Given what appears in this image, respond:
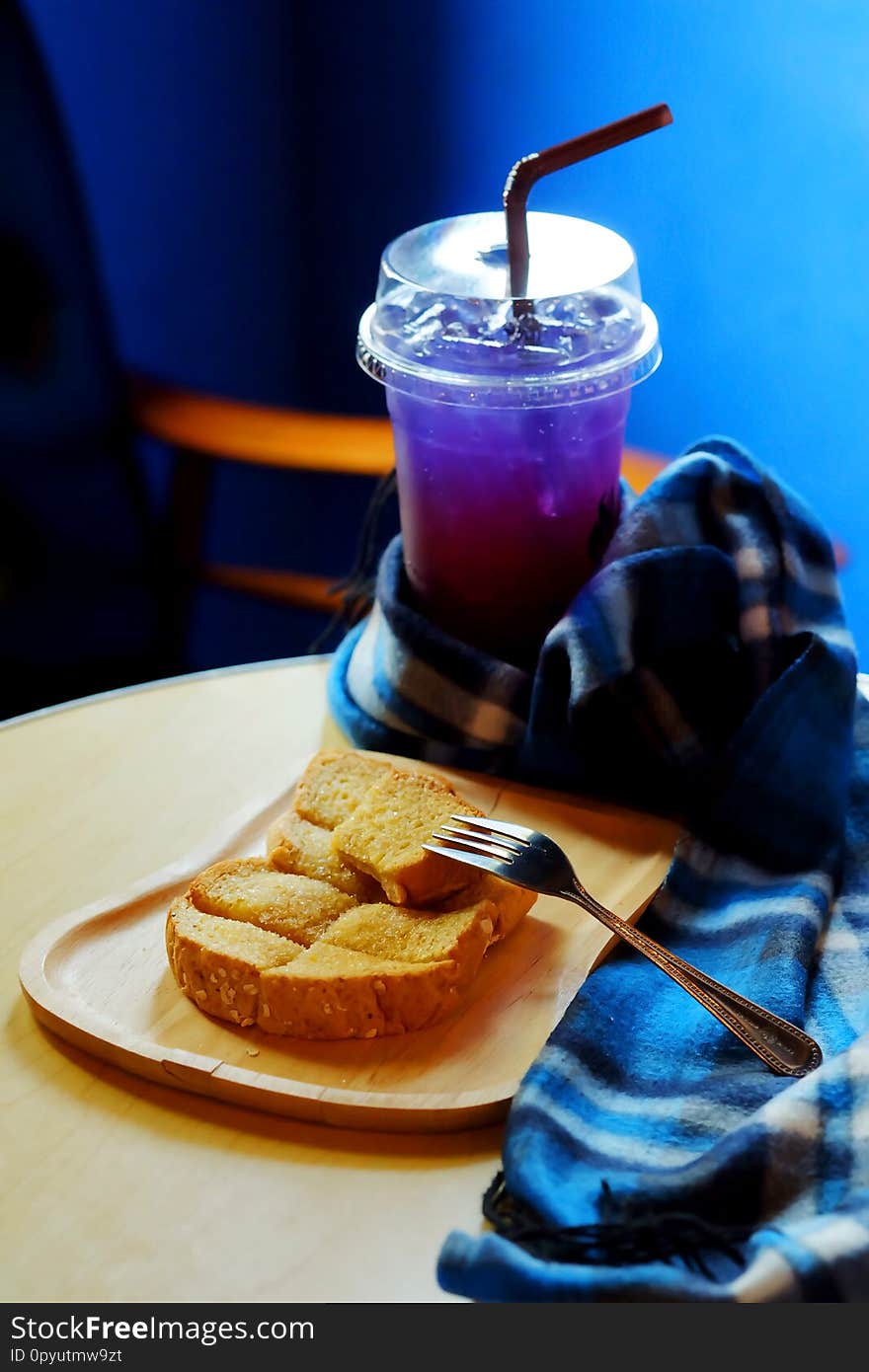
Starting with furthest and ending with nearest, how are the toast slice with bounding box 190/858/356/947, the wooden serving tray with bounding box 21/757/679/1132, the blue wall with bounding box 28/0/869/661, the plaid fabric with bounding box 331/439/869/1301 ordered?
1. the blue wall with bounding box 28/0/869/661
2. the toast slice with bounding box 190/858/356/947
3. the wooden serving tray with bounding box 21/757/679/1132
4. the plaid fabric with bounding box 331/439/869/1301

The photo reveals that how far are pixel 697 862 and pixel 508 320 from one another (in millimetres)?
444

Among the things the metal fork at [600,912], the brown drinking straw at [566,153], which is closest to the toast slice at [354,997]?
the metal fork at [600,912]

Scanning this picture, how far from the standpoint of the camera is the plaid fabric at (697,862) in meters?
0.73

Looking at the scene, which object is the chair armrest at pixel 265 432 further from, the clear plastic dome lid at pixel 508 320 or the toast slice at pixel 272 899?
the toast slice at pixel 272 899

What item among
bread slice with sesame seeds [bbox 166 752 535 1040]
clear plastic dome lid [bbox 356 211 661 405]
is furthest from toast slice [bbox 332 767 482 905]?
clear plastic dome lid [bbox 356 211 661 405]

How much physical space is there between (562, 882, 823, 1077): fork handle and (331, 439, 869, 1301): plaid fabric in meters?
0.02

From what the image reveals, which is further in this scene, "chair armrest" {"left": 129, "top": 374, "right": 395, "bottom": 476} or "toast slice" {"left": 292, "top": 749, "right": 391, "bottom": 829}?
"chair armrest" {"left": 129, "top": 374, "right": 395, "bottom": 476}

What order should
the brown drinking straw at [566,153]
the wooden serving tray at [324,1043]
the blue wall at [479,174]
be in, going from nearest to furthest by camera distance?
the wooden serving tray at [324,1043] → the brown drinking straw at [566,153] → the blue wall at [479,174]

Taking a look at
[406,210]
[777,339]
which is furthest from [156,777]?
[406,210]

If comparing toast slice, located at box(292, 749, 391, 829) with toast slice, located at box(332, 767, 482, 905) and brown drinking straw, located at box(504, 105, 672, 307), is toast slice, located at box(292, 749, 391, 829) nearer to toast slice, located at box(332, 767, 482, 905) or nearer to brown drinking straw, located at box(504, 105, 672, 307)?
toast slice, located at box(332, 767, 482, 905)

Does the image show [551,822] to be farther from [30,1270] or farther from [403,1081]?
[30,1270]

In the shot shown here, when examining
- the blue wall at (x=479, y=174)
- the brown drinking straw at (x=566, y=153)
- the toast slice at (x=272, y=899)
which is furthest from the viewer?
the blue wall at (x=479, y=174)

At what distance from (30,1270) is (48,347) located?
145cm

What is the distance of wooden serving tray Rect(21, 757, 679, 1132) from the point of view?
844 millimetres
